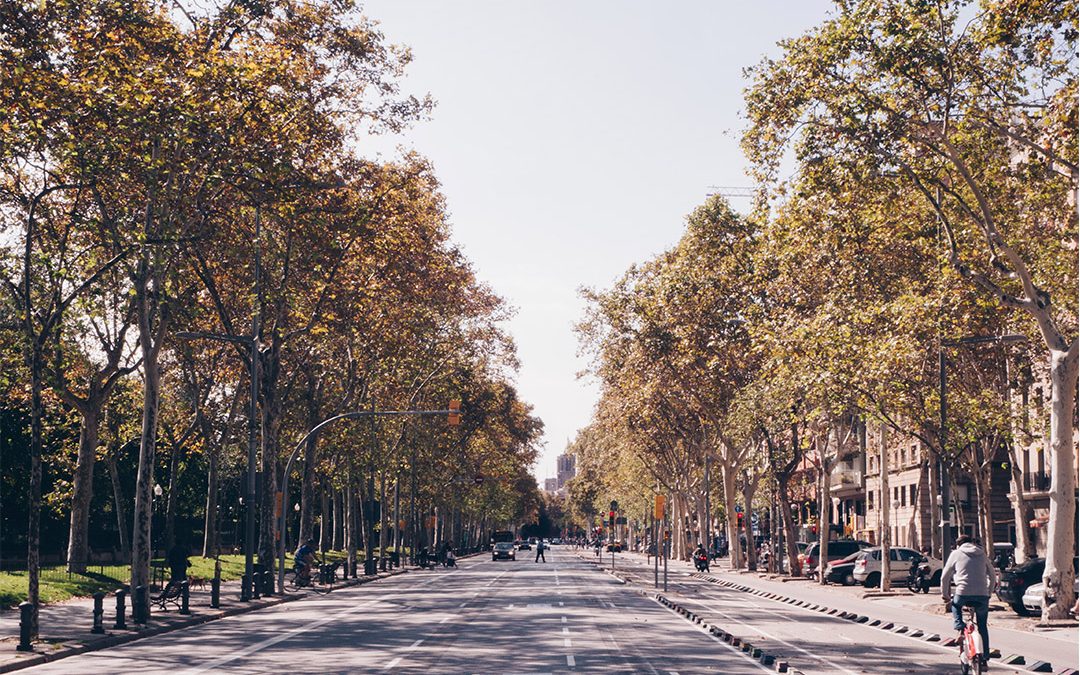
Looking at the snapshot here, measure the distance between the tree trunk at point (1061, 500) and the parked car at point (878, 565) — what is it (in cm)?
2133

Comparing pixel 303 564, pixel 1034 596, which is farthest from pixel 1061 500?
pixel 303 564

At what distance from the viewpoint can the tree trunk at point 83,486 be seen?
3803cm

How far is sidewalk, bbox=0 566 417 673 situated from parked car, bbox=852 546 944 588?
868 inches

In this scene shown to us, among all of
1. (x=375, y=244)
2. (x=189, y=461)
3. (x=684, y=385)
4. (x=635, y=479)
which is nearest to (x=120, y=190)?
(x=375, y=244)

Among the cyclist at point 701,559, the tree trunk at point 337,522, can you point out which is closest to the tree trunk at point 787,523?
the cyclist at point 701,559

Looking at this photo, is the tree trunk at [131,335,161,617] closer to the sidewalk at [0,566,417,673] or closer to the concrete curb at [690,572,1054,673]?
the sidewalk at [0,566,417,673]

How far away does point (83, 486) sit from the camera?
3797cm

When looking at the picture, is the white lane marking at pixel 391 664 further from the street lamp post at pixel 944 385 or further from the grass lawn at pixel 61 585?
the street lamp post at pixel 944 385

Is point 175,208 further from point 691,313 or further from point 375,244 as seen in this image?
point 691,313

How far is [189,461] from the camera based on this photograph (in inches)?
2982

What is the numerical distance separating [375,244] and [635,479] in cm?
6605

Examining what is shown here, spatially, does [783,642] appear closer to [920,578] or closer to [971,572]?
[971,572]

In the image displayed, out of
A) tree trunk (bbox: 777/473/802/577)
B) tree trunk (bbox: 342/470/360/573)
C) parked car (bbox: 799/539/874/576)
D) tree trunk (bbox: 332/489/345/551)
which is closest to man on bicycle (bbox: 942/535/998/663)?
tree trunk (bbox: 777/473/802/577)

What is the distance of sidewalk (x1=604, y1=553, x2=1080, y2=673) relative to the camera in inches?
859
